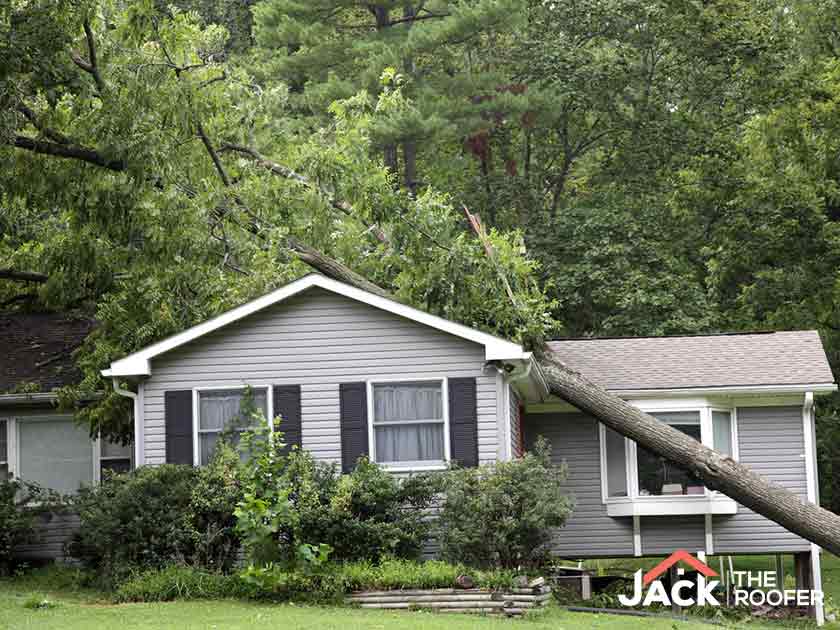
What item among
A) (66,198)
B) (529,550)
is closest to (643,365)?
(529,550)

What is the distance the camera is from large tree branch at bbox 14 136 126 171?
63.4 ft

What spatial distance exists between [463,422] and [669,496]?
3.90 m

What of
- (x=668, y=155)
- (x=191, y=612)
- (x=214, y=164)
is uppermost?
(x=668, y=155)

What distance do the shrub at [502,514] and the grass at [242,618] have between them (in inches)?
33.2

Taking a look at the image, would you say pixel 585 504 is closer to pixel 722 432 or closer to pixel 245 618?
pixel 722 432

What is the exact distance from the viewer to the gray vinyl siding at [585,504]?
20219mm

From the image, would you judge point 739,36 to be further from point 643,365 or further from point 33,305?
point 33,305

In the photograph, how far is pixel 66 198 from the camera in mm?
20047

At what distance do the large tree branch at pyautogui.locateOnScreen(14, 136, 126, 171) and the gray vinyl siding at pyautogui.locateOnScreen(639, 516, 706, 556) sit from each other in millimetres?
9101

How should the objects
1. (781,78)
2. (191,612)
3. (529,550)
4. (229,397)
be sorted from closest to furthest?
(191,612), (529,550), (229,397), (781,78)

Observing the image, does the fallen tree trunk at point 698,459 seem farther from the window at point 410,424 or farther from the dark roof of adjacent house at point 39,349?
the dark roof of adjacent house at point 39,349

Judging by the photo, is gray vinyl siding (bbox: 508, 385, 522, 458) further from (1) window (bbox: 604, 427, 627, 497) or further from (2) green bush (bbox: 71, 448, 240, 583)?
(2) green bush (bbox: 71, 448, 240, 583)

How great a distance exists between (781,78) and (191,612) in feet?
69.0

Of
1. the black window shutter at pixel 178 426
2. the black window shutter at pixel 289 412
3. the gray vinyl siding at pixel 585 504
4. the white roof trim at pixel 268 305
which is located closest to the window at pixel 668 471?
the gray vinyl siding at pixel 585 504
